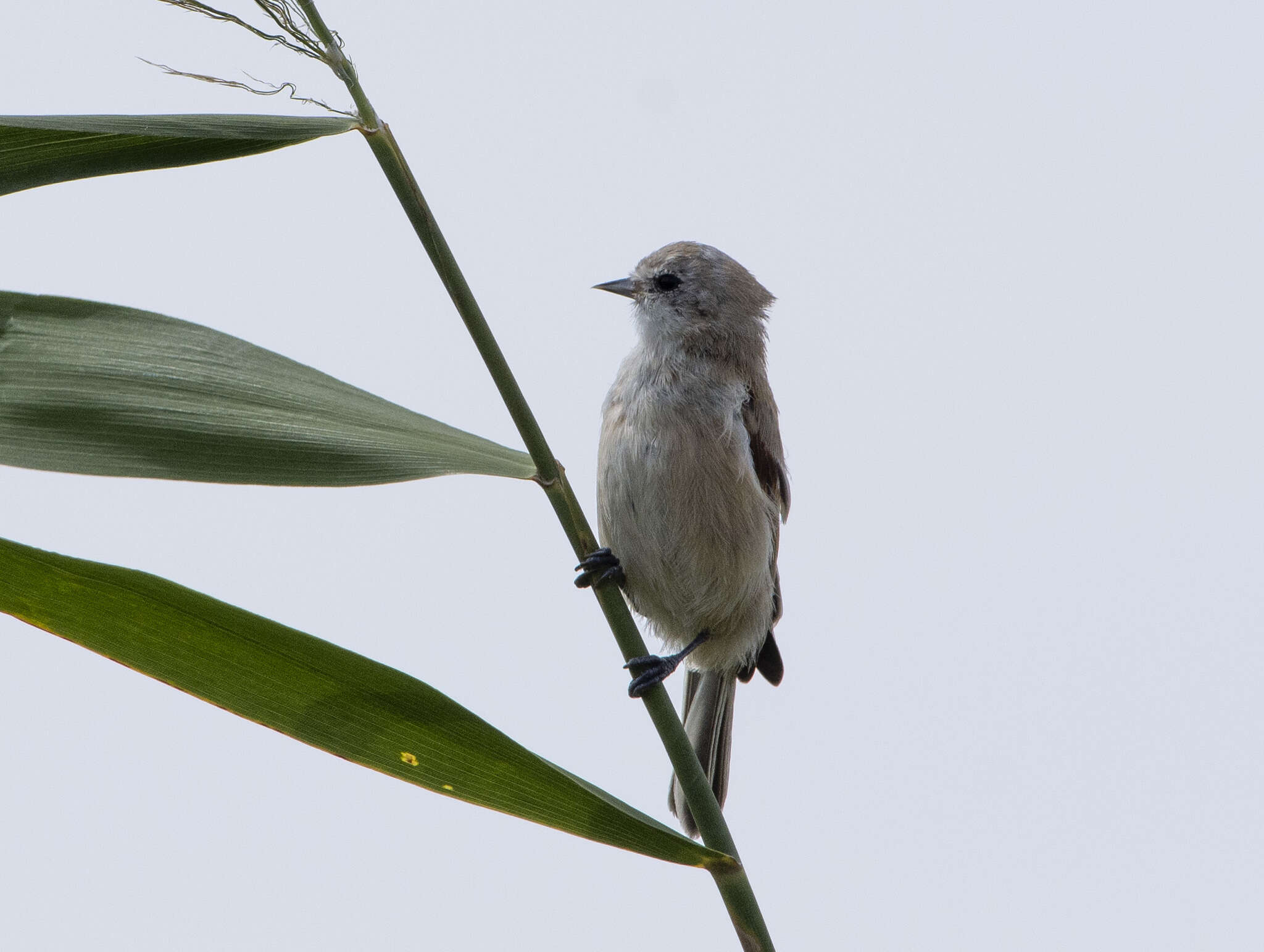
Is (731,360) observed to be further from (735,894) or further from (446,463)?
(735,894)

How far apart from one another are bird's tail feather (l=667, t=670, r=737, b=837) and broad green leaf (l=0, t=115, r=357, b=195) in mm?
2037

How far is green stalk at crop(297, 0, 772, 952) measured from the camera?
56.7 inches

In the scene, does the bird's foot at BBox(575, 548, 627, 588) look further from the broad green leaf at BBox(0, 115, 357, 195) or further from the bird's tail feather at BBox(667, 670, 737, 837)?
the broad green leaf at BBox(0, 115, 357, 195)

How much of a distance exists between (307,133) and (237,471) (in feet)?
1.49

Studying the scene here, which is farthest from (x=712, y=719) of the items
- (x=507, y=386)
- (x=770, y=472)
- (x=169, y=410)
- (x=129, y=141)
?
(x=129, y=141)

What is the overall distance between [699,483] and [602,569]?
0.41 m

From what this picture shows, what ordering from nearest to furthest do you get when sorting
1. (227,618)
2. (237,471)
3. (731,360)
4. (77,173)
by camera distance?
(227,618), (237,471), (77,173), (731,360)

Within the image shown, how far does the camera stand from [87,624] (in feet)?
4.30

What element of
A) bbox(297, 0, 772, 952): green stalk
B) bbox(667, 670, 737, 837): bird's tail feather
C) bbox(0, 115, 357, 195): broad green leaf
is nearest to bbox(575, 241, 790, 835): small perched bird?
bbox(667, 670, 737, 837): bird's tail feather

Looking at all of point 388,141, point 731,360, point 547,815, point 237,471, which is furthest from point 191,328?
point 731,360

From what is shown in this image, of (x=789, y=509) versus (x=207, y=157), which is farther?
(x=789, y=509)

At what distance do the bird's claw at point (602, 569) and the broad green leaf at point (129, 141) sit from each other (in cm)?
83

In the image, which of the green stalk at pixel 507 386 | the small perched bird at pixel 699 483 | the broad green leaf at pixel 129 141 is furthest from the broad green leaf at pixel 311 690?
the small perched bird at pixel 699 483

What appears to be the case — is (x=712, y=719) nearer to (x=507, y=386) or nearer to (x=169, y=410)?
(x=507, y=386)
